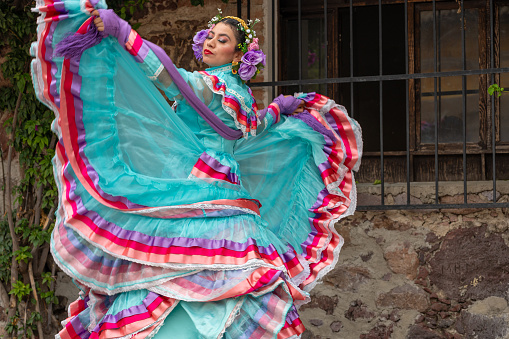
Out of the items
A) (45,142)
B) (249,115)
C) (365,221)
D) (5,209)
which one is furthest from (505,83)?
(5,209)

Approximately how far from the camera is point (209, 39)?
261 cm

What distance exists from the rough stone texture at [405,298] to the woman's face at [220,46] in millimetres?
1717

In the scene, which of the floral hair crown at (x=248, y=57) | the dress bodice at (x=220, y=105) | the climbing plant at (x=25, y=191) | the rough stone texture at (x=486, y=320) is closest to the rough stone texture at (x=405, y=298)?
the rough stone texture at (x=486, y=320)

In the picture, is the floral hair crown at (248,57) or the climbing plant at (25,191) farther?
the climbing plant at (25,191)

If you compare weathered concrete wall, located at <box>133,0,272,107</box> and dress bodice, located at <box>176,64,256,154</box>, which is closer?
dress bodice, located at <box>176,64,256,154</box>

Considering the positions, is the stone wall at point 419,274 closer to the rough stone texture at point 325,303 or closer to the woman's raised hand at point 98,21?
the rough stone texture at point 325,303

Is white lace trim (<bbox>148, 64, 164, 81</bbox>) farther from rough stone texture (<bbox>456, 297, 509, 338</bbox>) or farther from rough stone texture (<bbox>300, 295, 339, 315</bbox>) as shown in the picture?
rough stone texture (<bbox>456, 297, 509, 338</bbox>)

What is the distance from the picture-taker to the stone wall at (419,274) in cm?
351

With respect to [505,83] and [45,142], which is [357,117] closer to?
[505,83]

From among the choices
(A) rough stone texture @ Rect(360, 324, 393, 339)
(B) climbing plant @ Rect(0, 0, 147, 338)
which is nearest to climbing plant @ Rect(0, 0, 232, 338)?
(B) climbing plant @ Rect(0, 0, 147, 338)

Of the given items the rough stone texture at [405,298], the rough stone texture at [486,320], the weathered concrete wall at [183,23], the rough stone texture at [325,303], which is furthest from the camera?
the weathered concrete wall at [183,23]

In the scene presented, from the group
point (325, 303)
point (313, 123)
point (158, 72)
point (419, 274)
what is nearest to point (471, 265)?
point (419, 274)

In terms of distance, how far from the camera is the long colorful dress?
2193 mm

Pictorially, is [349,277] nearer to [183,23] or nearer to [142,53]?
[183,23]
